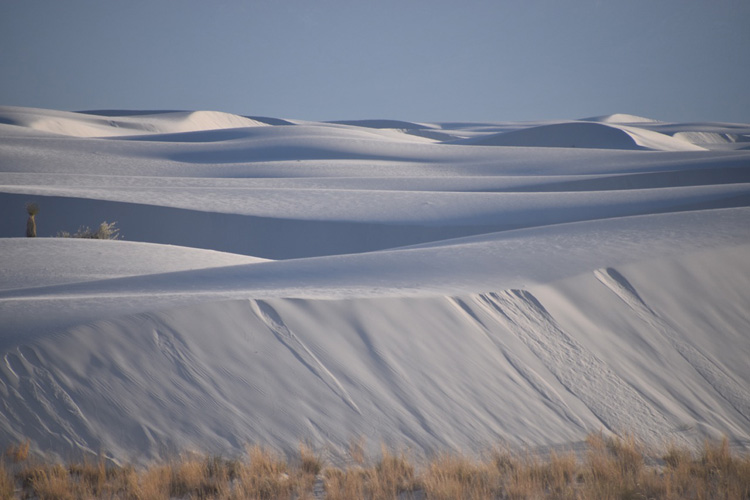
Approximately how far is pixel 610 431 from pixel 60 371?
14.2 ft

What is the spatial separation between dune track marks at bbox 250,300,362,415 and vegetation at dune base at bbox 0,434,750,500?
0.79 metres

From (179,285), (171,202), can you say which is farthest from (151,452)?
(171,202)

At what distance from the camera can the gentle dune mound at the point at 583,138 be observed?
39000mm

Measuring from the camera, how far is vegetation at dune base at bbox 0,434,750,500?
428 centimetres

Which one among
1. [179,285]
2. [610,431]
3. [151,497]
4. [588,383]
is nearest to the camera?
[151,497]

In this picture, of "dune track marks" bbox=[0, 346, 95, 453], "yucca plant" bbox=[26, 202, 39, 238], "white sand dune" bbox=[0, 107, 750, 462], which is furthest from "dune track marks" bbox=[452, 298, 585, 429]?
"yucca plant" bbox=[26, 202, 39, 238]

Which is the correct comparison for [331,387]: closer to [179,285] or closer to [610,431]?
[610,431]

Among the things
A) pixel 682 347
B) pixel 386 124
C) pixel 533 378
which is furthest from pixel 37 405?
pixel 386 124

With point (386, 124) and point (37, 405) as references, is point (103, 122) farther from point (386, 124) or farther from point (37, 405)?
point (37, 405)

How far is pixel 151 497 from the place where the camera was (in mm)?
4164

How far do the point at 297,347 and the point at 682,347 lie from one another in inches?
153

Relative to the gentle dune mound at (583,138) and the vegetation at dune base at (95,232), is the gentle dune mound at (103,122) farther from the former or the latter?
the vegetation at dune base at (95,232)

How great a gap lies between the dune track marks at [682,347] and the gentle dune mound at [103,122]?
136ft

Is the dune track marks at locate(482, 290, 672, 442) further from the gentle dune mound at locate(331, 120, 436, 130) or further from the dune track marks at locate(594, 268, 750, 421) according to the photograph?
the gentle dune mound at locate(331, 120, 436, 130)
